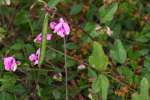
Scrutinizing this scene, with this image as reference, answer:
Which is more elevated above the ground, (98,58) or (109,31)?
(109,31)

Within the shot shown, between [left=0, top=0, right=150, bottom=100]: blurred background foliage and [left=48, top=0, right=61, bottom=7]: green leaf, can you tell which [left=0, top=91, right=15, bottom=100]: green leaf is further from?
[left=48, top=0, right=61, bottom=7]: green leaf

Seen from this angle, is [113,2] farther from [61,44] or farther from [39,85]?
[39,85]

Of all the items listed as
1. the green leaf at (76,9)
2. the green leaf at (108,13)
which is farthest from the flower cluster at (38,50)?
the green leaf at (76,9)

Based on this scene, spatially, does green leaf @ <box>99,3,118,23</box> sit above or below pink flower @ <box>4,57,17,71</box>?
above

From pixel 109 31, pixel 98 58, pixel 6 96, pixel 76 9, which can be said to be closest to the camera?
pixel 98 58

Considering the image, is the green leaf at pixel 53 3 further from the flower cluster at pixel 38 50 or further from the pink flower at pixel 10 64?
the pink flower at pixel 10 64

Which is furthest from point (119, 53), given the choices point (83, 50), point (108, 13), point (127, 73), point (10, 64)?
point (10, 64)

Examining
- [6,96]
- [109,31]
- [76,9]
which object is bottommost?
[6,96]

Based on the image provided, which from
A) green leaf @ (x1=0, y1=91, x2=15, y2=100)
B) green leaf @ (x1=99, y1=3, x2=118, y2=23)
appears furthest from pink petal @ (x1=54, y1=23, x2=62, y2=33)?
green leaf @ (x1=0, y1=91, x2=15, y2=100)

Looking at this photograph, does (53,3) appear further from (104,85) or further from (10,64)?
(104,85)
